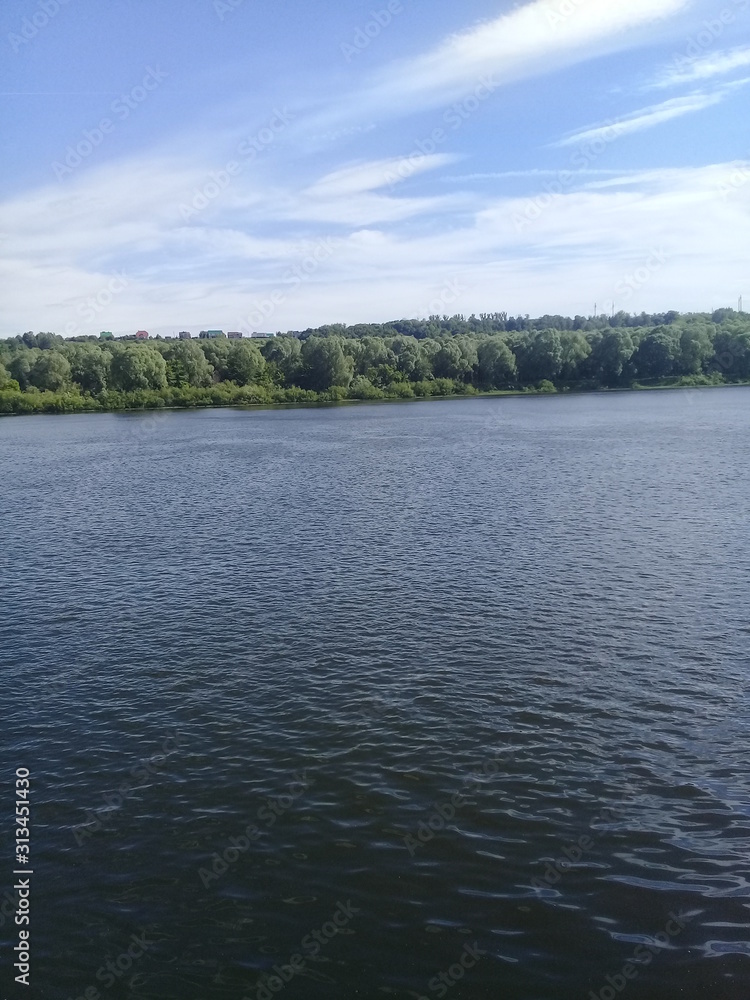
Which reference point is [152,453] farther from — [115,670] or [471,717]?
[471,717]

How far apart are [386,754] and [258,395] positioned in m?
127

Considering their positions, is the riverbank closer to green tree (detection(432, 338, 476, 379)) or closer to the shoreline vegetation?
the shoreline vegetation

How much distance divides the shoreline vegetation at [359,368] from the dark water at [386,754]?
101949 mm

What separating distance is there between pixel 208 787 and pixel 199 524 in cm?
2653

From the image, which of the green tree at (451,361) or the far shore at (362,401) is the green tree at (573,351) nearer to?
the far shore at (362,401)

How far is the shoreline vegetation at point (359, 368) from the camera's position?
139 metres

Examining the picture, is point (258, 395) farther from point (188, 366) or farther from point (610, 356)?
point (610, 356)

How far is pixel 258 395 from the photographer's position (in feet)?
465

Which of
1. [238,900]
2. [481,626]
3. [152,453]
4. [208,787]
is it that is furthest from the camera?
[152,453]

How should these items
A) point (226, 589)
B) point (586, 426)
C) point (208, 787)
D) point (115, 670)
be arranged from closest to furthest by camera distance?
point (208, 787) → point (115, 670) → point (226, 589) → point (586, 426)

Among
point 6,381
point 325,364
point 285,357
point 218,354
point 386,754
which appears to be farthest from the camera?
point 218,354

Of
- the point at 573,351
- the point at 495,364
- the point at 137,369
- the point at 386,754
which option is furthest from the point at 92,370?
the point at 386,754

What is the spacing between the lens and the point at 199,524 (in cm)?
4312

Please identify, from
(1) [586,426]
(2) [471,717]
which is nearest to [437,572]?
(2) [471,717]
